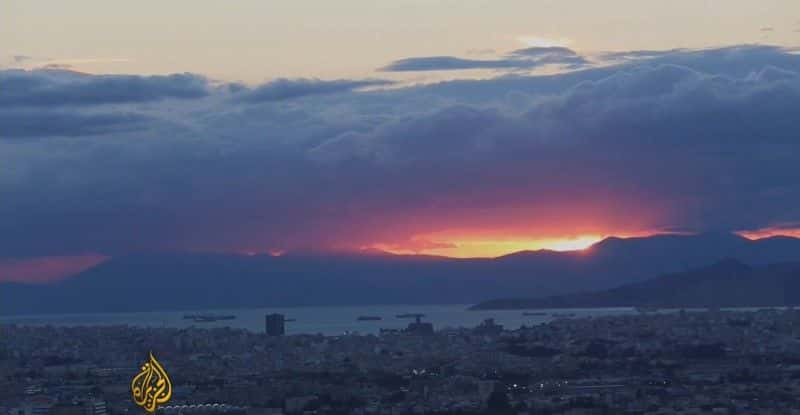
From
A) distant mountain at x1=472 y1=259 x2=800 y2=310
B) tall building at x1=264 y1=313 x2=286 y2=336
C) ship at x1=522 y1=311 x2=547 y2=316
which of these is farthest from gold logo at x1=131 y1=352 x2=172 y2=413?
ship at x1=522 y1=311 x2=547 y2=316

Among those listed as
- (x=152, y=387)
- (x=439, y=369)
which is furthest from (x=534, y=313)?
(x=152, y=387)

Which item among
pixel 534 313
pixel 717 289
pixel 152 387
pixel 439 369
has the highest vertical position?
pixel 717 289

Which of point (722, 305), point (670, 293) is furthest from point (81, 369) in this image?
point (670, 293)

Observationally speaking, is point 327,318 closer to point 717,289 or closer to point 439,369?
point 717,289

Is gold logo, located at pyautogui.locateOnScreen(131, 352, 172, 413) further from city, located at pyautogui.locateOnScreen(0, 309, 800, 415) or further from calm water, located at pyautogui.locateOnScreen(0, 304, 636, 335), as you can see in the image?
calm water, located at pyautogui.locateOnScreen(0, 304, 636, 335)

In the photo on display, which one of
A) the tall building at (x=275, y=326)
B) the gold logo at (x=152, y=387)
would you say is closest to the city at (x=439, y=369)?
the tall building at (x=275, y=326)

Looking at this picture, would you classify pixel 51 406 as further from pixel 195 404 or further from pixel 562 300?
pixel 562 300

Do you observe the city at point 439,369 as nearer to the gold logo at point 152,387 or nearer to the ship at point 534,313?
the gold logo at point 152,387
